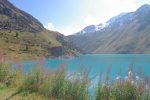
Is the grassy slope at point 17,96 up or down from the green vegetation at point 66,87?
down

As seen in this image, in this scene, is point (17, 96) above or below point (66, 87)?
below

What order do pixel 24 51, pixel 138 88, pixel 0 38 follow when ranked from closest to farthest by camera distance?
pixel 138 88 < pixel 24 51 < pixel 0 38

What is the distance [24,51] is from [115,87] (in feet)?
537

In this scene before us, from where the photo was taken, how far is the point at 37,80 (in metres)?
17.2

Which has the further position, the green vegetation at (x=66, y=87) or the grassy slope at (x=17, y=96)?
the grassy slope at (x=17, y=96)

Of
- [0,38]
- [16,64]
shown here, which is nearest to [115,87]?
[16,64]

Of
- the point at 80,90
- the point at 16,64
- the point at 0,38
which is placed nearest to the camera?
the point at 80,90

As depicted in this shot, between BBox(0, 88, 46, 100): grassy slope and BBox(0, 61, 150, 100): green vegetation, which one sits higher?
BBox(0, 61, 150, 100): green vegetation

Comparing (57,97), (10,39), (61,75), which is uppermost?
(10,39)

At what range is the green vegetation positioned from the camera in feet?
44.8

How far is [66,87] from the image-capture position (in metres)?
15.3

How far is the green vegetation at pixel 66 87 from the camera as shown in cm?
1365

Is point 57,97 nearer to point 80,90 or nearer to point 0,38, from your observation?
point 80,90

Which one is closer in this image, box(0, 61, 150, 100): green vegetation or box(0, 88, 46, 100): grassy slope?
box(0, 61, 150, 100): green vegetation
